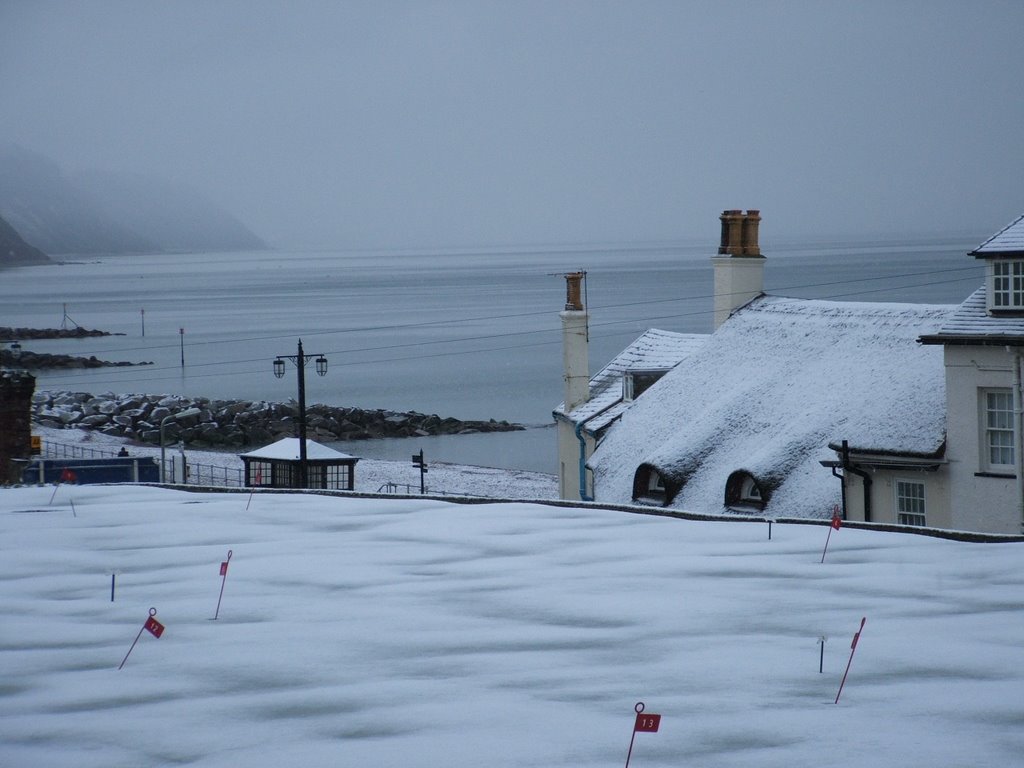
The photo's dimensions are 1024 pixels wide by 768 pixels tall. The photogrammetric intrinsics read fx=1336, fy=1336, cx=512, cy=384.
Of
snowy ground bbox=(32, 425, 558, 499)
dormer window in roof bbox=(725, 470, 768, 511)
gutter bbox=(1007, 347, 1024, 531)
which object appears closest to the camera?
gutter bbox=(1007, 347, 1024, 531)

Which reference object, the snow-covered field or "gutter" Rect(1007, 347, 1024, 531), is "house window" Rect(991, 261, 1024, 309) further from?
the snow-covered field

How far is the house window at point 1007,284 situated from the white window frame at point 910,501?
3440 mm

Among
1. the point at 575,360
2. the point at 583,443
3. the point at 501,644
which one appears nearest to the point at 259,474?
the point at 575,360

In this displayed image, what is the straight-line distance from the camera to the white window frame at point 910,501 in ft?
77.8

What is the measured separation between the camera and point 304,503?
18.5 meters

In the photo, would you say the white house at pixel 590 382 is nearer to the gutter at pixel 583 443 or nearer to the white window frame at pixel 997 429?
the gutter at pixel 583 443

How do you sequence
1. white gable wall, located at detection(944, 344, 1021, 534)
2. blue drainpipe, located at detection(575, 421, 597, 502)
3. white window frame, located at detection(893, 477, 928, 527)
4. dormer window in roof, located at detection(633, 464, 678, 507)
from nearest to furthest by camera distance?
white gable wall, located at detection(944, 344, 1021, 534) → white window frame, located at detection(893, 477, 928, 527) → dormer window in roof, located at detection(633, 464, 678, 507) → blue drainpipe, located at detection(575, 421, 597, 502)

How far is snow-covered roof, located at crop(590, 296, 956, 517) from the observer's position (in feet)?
81.5

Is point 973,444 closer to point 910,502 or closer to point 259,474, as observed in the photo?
point 910,502

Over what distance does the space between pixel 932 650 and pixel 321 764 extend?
5.04m

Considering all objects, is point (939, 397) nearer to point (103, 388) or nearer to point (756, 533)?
point (756, 533)

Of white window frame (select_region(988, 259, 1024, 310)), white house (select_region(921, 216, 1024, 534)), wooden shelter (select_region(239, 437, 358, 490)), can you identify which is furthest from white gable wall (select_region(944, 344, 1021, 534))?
wooden shelter (select_region(239, 437, 358, 490))

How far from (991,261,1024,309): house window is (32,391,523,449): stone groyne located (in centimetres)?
4665

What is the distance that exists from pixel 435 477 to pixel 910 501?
28276 millimetres
